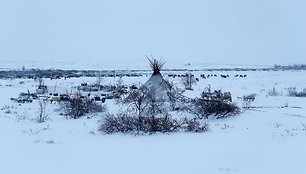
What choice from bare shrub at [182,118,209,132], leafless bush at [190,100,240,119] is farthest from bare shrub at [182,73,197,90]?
bare shrub at [182,118,209,132]

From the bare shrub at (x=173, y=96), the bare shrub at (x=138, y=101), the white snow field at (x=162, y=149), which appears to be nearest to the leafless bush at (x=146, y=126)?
the white snow field at (x=162, y=149)

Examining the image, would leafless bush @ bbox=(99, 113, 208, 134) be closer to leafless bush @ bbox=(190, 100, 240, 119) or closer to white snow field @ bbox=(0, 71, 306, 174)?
white snow field @ bbox=(0, 71, 306, 174)

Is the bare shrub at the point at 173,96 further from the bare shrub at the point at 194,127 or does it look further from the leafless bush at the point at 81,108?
the bare shrub at the point at 194,127

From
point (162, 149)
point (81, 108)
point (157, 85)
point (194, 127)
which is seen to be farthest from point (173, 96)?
point (162, 149)

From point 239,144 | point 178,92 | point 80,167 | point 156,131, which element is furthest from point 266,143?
point 178,92

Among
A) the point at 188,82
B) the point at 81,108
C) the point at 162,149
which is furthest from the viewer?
the point at 188,82

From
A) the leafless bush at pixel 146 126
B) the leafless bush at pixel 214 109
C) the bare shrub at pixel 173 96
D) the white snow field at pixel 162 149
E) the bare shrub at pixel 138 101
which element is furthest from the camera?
the bare shrub at pixel 173 96

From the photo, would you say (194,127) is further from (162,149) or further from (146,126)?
(162,149)

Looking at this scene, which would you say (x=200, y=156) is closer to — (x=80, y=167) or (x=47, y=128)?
(x=80, y=167)

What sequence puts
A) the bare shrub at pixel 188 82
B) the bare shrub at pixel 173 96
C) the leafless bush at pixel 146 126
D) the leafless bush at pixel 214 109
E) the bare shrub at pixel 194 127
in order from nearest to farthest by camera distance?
the bare shrub at pixel 194 127, the leafless bush at pixel 146 126, the leafless bush at pixel 214 109, the bare shrub at pixel 173 96, the bare shrub at pixel 188 82

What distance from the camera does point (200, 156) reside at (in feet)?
42.8

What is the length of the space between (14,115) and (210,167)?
16944 millimetres

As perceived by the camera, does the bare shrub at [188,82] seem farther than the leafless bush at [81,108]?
Yes

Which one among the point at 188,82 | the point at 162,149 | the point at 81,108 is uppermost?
the point at 188,82
